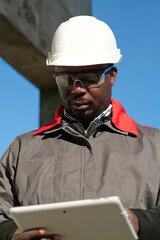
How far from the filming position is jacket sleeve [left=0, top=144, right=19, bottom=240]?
2.34 metres

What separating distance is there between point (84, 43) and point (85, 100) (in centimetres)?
36

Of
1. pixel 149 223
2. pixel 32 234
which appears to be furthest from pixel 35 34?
pixel 32 234

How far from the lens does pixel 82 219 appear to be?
189 cm

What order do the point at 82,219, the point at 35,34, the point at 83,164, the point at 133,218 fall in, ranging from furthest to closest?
the point at 35,34 < the point at 83,164 < the point at 133,218 < the point at 82,219

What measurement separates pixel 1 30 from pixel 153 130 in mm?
3751

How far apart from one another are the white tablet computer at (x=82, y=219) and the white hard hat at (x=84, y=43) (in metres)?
0.98

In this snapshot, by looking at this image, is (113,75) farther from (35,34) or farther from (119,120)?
(35,34)

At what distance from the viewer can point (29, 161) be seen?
8.29ft

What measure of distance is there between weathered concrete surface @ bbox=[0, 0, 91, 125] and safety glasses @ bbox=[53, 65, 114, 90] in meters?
3.25

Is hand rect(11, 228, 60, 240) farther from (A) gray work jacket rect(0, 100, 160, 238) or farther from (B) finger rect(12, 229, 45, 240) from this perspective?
(A) gray work jacket rect(0, 100, 160, 238)

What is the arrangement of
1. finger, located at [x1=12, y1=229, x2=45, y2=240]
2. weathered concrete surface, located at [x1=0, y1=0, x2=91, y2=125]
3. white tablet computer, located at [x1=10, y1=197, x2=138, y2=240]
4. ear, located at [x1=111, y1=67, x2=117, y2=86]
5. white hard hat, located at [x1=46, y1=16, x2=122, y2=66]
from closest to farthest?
white tablet computer, located at [x1=10, y1=197, x2=138, y2=240] → finger, located at [x1=12, y1=229, x2=45, y2=240] → white hard hat, located at [x1=46, y1=16, x2=122, y2=66] → ear, located at [x1=111, y1=67, x2=117, y2=86] → weathered concrete surface, located at [x1=0, y1=0, x2=91, y2=125]

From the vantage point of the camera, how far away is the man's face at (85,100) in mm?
2537

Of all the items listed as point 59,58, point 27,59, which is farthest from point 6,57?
point 59,58

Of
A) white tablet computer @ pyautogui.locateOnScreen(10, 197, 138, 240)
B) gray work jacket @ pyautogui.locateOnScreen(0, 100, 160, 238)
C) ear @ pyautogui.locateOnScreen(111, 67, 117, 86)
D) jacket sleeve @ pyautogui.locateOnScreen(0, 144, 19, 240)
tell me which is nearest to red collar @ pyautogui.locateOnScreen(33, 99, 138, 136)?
gray work jacket @ pyautogui.locateOnScreen(0, 100, 160, 238)
